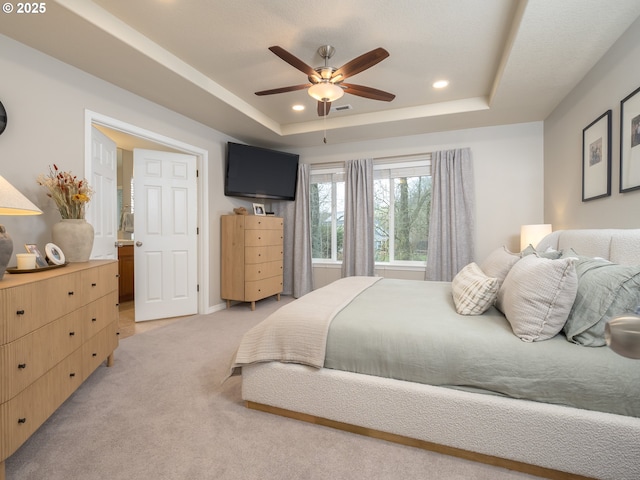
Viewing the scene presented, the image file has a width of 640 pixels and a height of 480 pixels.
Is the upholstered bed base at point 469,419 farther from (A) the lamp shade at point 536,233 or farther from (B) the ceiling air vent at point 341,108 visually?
(B) the ceiling air vent at point 341,108

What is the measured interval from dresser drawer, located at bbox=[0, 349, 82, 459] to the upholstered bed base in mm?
1004

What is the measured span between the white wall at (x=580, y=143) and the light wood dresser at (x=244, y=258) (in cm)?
359

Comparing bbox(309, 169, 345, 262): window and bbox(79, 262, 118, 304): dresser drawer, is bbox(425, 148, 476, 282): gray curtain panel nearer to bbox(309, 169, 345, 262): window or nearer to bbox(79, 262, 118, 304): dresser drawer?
bbox(309, 169, 345, 262): window

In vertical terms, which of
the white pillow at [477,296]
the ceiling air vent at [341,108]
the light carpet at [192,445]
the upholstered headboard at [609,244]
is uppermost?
the ceiling air vent at [341,108]

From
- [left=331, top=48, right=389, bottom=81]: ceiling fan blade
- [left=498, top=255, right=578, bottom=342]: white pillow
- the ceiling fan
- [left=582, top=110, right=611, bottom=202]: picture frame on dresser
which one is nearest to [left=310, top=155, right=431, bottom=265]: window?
[left=582, top=110, right=611, bottom=202]: picture frame on dresser

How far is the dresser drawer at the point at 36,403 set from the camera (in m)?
1.26

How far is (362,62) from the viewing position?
7.02ft

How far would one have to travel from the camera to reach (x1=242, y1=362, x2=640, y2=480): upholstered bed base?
3.97 ft

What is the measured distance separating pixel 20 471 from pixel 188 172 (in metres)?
3.20

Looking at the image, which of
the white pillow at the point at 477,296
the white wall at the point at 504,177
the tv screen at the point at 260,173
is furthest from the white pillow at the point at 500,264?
the tv screen at the point at 260,173

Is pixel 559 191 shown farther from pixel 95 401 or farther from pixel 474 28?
pixel 95 401

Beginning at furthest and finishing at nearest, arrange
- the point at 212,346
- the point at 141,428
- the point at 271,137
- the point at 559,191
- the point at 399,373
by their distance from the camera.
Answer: the point at 271,137 → the point at 559,191 → the point at 212,346 → the point at 141,428 → the point at 399,373

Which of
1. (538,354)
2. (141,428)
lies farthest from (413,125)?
(141,428)

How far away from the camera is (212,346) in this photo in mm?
2861
